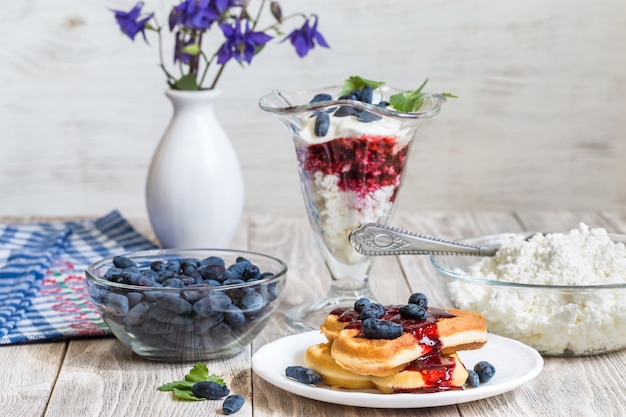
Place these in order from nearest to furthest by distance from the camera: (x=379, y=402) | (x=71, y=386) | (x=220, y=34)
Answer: (x=379, y=402)
(x=71, y=386)
(x=220, y=34)

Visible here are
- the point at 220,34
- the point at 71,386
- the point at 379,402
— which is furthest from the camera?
the point at 220,34

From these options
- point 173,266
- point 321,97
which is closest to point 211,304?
point 173,266

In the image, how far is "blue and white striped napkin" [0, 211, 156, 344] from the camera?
128 centimetres

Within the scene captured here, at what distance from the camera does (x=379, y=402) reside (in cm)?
96

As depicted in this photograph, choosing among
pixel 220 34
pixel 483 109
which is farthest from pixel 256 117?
pixel 483 109

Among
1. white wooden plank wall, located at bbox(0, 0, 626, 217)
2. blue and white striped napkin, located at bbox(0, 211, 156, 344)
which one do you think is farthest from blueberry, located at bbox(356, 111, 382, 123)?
white wooden plank wall, located at bbox(0, 0, 626, 217)

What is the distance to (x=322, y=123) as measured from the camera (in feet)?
4.14

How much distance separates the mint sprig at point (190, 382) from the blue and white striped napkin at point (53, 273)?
230 mm

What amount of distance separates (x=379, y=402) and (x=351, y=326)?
103 millimetres

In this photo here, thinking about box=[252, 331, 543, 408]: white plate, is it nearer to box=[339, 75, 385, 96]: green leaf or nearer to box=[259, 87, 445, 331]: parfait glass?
box=[259, 87, 445, 331]: parfait glass

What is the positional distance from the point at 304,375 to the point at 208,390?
0.11 metres

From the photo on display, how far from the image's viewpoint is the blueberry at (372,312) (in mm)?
1035

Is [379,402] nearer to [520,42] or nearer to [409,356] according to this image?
[409,356]

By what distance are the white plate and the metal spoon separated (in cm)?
16
